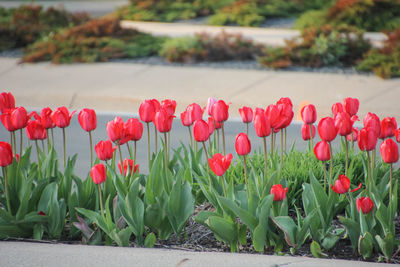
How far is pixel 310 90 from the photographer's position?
24.2 feet

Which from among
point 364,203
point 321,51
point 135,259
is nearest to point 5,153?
point 135,259

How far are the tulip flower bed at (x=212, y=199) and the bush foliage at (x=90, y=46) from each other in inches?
240

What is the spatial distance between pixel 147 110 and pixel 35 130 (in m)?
0.58

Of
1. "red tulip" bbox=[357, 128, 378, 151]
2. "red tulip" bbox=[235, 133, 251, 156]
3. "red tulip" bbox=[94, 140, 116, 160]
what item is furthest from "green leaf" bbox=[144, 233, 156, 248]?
"red tulip" bbox=[357, 128, 378, 151]

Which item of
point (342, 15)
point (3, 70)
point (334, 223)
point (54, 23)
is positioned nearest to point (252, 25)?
point (342, 15)

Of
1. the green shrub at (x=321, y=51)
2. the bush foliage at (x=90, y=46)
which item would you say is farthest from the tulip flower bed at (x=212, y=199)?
the bush foliage at (x=90, y=46)

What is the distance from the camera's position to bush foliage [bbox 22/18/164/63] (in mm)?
9289

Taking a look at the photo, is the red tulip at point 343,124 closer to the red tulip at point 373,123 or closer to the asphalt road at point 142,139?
the red tulip at point 373,123

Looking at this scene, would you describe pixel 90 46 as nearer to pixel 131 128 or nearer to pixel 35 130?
pixel 35 130

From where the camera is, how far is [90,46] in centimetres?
984

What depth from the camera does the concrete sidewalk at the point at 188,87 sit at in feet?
23.2

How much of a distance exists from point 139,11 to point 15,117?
12174mm

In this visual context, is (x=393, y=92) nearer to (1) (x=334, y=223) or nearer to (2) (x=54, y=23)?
(1) (x=334, y=223)

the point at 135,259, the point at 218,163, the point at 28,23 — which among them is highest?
the point at 28,23
